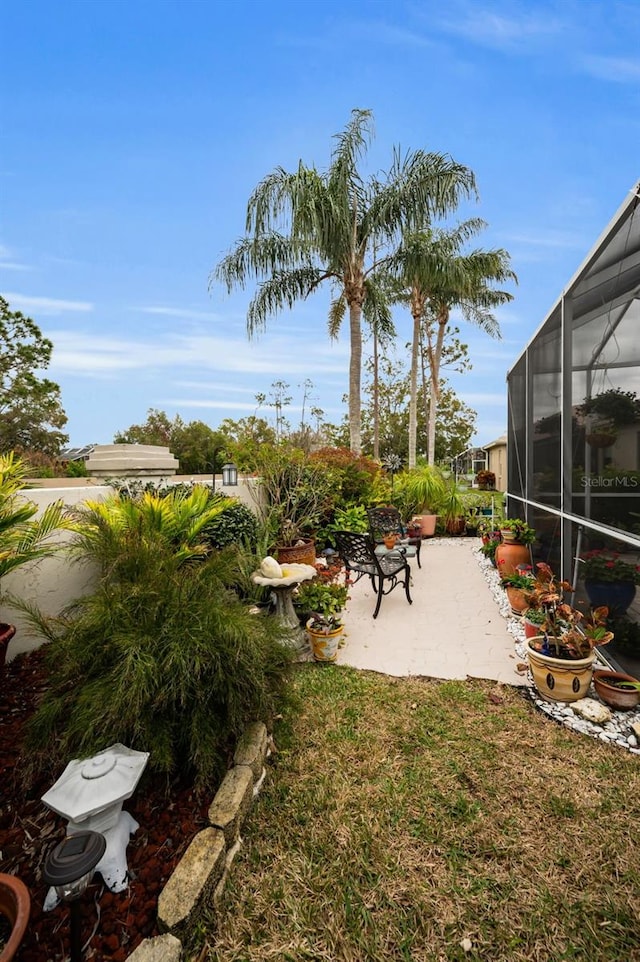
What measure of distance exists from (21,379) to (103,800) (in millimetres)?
18773

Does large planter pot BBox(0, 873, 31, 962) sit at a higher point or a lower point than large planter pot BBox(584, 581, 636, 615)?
lower

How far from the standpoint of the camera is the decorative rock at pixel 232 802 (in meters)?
1.64

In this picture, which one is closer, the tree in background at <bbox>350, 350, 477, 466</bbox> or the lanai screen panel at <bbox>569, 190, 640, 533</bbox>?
the lanai screen panel at <bbox>569, 190, 640, 533</bbox>

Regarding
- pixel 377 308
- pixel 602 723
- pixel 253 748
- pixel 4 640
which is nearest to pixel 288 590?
pixel 253 748

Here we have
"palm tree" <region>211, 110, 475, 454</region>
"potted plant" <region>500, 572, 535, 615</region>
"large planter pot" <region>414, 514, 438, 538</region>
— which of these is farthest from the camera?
"large planter pot" <region>414, 514, 438, 538</region>

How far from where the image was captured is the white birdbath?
3.27 m

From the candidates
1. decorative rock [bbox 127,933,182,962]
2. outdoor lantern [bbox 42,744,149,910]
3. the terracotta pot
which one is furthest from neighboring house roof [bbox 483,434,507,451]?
decorative rock [bbox 127,933,182,962]

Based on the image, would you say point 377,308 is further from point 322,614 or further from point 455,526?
point 322,614

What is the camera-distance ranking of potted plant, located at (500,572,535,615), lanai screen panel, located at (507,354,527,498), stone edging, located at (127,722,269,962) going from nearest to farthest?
stone edging, located at (127,722,269,962) < potted plant, located at (500,572,535,615) < lanai screen panel, located at (507,354,527,498)

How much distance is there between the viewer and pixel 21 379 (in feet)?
52.1

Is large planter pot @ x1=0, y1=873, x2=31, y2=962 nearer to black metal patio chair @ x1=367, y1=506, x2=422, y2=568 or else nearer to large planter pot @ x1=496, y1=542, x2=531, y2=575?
large planter pot @ x1=496, y1=542, x2=531, y2=575

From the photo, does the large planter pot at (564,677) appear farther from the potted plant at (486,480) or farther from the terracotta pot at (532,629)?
the potted plant at (486,480)

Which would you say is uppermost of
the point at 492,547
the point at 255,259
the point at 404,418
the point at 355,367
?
the point at 255,259

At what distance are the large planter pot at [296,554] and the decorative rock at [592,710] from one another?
3.56m
